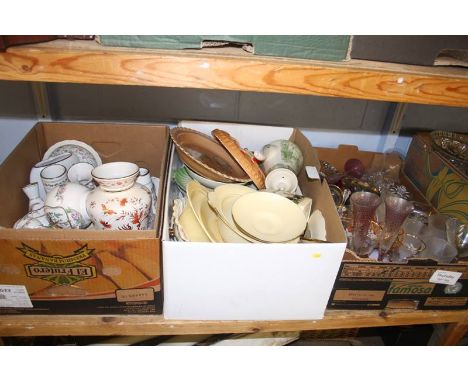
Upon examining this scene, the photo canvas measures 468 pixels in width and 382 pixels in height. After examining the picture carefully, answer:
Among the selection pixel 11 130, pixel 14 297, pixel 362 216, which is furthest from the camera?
pixel 11 130

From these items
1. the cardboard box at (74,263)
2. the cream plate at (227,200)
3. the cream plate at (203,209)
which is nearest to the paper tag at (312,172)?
the cream plate at (227,200)

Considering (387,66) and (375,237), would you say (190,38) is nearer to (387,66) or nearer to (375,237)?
(387,66)

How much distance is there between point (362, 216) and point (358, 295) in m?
0.20

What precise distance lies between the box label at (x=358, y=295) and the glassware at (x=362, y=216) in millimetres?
101

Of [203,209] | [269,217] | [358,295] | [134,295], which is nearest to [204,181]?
[203,209]

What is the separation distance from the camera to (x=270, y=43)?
2.01ft

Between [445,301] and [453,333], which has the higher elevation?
[445,301]

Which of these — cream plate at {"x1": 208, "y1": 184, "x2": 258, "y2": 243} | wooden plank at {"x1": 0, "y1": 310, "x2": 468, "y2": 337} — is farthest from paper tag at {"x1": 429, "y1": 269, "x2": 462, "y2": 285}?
cream plate at {"x1": 208, "y1": 184, "x2": 258, "y2": 243}

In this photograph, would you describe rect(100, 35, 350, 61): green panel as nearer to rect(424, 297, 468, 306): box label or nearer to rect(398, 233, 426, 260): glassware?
rect(398, 233, 426, 260): glassware

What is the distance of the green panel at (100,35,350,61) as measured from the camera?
1.97 ft

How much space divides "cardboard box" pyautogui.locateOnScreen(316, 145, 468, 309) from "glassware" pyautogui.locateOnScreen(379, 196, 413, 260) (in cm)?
10

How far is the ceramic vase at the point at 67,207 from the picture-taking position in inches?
30.6

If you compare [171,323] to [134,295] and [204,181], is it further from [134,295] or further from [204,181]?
[204,181]
